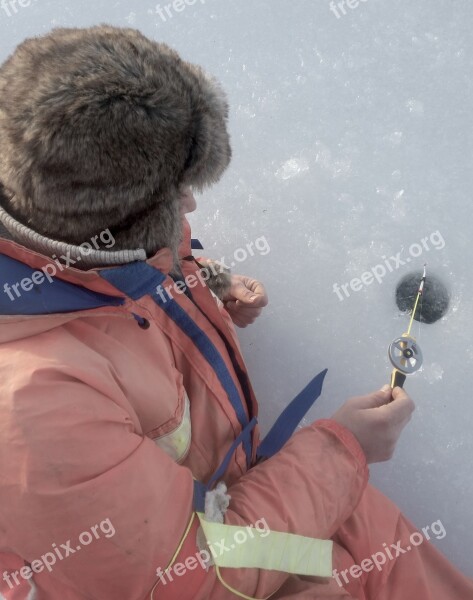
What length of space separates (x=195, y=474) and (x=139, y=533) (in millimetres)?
254

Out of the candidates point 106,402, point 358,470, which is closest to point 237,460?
point 358,470

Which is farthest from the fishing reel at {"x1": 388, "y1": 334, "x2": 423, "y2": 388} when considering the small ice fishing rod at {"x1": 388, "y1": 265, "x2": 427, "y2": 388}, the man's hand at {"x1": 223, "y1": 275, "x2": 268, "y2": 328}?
the man's hand at {"x1": 223, "y1": 275, "x2": 268, "y2": 328}

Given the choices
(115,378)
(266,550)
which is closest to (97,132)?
(115,378)

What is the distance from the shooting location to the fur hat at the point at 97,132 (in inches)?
26.5

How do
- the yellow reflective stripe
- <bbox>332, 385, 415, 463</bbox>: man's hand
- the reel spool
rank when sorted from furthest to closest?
1. the reel spool
2. <bbox>332, 385, 415, 463</bbox>: man's hand
3. the yellow reflective stripe

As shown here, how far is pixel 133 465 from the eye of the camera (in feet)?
2.45

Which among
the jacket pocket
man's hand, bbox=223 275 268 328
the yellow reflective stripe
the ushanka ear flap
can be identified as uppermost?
the ushanka ear flap

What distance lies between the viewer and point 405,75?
5.13 feet

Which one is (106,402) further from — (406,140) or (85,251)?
(406,140)

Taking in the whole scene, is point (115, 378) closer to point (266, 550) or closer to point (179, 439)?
point (179, 439)

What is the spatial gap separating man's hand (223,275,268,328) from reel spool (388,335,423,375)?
33 centimetres

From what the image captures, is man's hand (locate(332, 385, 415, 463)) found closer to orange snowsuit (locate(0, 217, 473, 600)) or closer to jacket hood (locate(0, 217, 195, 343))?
orange snowsuit (locate(0, 217, 473, 600))

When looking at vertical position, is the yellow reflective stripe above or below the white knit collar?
below

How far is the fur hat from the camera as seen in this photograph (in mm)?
673
